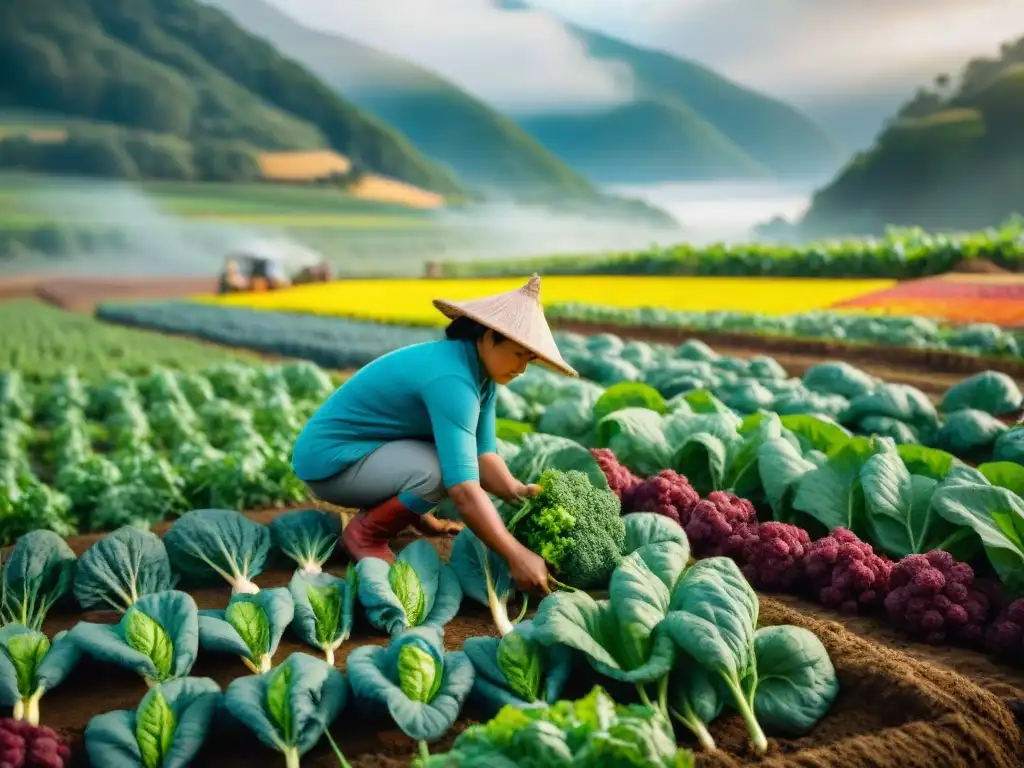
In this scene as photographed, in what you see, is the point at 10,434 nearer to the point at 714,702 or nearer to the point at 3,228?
the point at 714,702

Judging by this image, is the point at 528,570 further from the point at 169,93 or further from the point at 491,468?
the point at 169,93

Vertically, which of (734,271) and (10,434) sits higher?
(734,271)

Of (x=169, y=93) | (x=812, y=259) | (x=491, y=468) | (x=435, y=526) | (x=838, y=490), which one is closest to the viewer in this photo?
(x=491, y=468)

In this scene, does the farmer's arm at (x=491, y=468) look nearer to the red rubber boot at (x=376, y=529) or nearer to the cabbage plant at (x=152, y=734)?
the red rubber boot at (x=376, y=529)

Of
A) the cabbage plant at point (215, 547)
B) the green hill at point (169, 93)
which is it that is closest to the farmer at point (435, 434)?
the cabbage plant at point (215, 547)

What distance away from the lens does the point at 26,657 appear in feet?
8.34

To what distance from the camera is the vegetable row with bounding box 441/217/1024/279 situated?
1534 cm

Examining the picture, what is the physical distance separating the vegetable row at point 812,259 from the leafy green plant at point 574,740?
14.8m

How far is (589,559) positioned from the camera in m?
3.07

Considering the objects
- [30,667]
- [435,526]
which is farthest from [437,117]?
[30,667]

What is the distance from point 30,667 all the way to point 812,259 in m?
15.6

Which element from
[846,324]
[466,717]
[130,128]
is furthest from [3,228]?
[466,717]

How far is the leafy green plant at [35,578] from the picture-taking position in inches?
121

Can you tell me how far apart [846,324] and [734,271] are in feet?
24.2
